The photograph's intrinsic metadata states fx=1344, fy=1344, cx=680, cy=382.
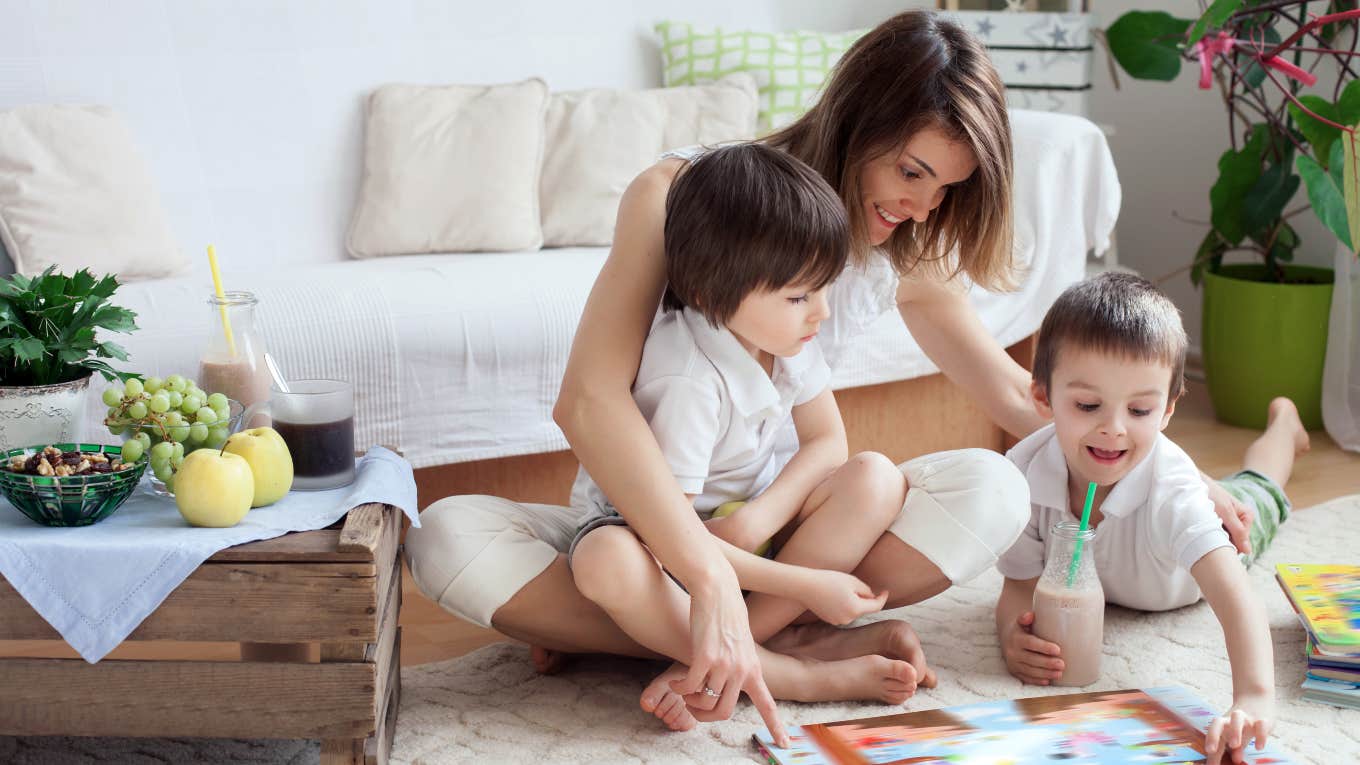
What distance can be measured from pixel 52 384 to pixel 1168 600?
4.07 feet

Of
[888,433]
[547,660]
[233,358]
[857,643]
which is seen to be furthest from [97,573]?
[888,433]

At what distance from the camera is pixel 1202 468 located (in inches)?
92.7

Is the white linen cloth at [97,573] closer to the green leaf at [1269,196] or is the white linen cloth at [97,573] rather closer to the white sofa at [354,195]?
the white sofa at [354,195]

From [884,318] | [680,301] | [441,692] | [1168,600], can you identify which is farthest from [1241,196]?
[441,692]

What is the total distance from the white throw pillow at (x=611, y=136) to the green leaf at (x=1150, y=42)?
2.53ft

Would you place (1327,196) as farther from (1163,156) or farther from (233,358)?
(233,358)

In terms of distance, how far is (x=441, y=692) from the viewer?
143 cm

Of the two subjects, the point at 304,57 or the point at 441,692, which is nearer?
the point at 441,692

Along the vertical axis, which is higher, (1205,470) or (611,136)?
(611,136)

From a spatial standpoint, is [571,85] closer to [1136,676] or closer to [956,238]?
[956,238]

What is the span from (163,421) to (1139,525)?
3.42 feet

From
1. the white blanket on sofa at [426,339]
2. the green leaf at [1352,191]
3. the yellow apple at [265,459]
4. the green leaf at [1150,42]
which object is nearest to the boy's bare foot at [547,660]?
the yellow apple at [265,459]

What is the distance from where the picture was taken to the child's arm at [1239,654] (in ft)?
3.92

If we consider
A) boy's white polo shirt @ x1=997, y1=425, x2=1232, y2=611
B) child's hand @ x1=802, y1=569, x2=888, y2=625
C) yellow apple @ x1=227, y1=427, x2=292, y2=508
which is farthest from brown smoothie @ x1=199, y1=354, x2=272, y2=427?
boy's white polo shirt @ x1=997, y1=425, x2=1232, y2=611
